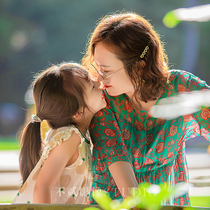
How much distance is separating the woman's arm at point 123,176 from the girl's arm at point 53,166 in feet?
0.61

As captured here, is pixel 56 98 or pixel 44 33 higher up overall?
pixel 44 33

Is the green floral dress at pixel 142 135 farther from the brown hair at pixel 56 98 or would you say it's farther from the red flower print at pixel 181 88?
the brown hair at pixel 56 98

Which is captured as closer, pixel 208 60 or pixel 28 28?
pixel 208 60

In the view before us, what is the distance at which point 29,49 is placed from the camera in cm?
1088

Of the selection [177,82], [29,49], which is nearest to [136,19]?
[177,82]

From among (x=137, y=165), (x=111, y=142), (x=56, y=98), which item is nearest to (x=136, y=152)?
(x=137, y=165)

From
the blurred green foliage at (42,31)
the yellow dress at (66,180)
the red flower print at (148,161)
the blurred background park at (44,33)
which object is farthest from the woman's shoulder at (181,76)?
the blurred green foliage at (42,31)

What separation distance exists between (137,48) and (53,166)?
2.12ft

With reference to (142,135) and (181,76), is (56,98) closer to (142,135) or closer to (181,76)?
(142,135)

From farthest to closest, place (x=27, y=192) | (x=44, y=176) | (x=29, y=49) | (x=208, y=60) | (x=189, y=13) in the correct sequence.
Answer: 1. (x=29, y=49)
2. (x=208, y=60)
3. (x=27, y=192)
4. (x=44, y=176)
5. (x=189, y=13)

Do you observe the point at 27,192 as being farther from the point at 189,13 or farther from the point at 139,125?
the point at 189,13

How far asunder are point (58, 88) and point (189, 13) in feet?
3.79

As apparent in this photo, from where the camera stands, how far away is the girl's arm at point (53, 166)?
117cm

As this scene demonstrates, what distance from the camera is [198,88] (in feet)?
4.29
